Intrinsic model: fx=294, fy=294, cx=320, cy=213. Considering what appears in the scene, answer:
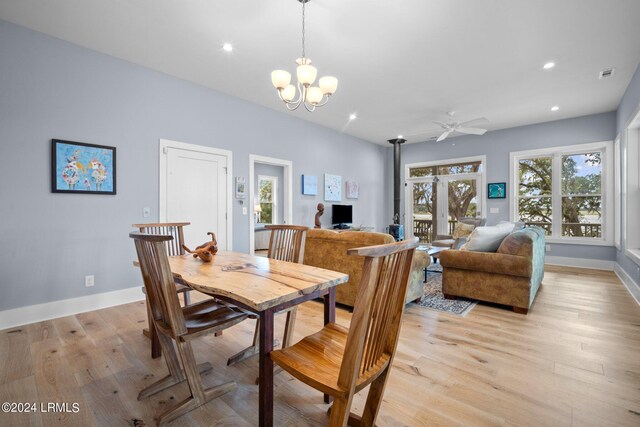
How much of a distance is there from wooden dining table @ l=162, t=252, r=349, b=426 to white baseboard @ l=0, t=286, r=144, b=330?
5.88ft

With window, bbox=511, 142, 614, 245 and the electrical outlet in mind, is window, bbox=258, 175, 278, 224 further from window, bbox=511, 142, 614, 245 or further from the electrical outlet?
window, bbox=511, 142, 614, 245

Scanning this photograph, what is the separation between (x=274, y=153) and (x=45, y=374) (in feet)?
12.7

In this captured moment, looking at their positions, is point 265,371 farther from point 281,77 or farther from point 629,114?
point 629,114

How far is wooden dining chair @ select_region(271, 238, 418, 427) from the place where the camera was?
38.2 inches

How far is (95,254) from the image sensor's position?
3154 mm

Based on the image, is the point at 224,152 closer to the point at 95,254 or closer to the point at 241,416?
the point at 95,254

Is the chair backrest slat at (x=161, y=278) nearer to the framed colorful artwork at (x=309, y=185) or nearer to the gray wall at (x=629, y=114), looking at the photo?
the framed colorful artwork at (x=309, y=185)

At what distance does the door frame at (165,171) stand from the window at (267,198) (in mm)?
5385

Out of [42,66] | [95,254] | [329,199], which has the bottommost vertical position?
[95,254]

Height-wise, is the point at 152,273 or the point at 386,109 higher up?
the point at 386,109

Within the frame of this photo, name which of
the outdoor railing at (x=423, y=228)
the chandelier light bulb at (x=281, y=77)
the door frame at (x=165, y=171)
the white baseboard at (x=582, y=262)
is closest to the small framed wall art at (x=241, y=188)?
the door frame at (x=165, y=171)

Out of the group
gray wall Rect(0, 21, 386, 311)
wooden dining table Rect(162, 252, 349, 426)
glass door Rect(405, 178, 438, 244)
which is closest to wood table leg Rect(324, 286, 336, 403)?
wooden dining table Rect(162, 252, 349, 426)

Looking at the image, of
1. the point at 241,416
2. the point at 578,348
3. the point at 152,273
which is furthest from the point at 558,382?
the point at 152,273

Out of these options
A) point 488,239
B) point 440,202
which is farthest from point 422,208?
point 488,239
